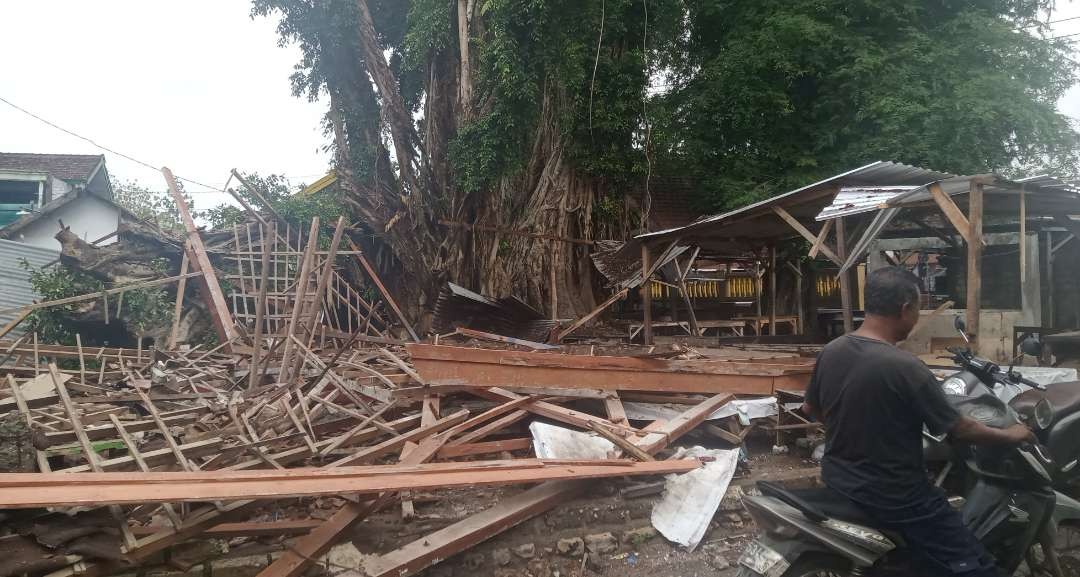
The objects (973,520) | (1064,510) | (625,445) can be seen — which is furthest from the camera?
(625,445)

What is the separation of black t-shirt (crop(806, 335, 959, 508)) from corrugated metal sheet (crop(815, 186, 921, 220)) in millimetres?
3856

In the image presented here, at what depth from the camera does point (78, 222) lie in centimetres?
1902

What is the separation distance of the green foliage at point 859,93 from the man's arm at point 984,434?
10254 millimetres

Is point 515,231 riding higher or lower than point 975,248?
higher

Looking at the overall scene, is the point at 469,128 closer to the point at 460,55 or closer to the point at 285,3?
the point at 460,55

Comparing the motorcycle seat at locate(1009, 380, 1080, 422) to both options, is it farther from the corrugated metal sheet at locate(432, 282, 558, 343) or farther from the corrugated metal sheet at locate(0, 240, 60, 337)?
the corrugated metal sheet at locate(0, 240, 60, 337)

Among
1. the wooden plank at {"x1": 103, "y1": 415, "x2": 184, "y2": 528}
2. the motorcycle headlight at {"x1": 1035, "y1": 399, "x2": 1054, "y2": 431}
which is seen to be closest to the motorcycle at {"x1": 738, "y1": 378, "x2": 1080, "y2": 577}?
the motorcycle headlight at {"x1": 1035, "y1": 399, "x2": 1054, "y2": 431}

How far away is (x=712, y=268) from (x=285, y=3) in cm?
1220

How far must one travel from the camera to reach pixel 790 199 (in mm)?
7031

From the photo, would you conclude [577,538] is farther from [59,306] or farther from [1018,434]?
[59,306]

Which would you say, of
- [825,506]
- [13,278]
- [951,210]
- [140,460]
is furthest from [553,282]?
[13,278]

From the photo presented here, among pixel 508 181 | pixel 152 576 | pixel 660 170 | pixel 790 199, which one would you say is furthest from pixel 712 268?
pixel 152 576

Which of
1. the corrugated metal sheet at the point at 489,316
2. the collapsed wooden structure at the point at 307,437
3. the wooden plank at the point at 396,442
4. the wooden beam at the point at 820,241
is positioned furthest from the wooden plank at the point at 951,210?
the corrugated metal sheet at the point at 489,316

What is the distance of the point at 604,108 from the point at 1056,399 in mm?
11009
